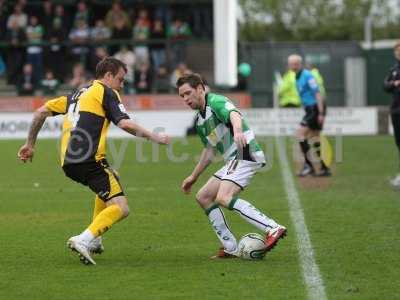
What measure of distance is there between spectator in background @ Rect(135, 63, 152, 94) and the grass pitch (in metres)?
12.9

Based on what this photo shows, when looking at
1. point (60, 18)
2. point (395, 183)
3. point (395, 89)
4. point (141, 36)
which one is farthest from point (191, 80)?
point (60, 18)

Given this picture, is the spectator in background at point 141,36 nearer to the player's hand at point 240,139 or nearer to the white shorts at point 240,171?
the white shorts at point 240,171

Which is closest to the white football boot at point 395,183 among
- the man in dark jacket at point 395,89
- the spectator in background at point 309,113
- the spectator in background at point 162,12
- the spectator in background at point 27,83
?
the man in dark jacket at point 395,89

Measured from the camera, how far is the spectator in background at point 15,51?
32.4 meters

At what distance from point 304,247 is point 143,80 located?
21.1 m

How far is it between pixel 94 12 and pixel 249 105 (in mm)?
7015

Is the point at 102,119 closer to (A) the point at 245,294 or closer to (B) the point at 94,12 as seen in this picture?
(A) the point at 245,294

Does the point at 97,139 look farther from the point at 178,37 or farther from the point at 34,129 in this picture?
the point at 178,37

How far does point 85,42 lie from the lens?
3231 centimetres

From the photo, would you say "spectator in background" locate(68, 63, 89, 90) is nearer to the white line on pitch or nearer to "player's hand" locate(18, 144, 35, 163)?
the white line on pitch

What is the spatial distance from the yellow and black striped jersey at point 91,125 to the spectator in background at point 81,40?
23482 millimetres

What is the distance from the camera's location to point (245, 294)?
7582 millimetres

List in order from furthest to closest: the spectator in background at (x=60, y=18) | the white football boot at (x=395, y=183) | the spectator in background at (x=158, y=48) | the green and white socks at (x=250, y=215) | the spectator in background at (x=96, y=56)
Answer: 1. the spectator in background at (x=60, y=18)
2. the spectator in background at (x=158, y=48)
3. the spectator in background at (x=96, y=56)
4. the white football boot at (x=395, y=183)
5. the green and white socks at (x=250, y=215)

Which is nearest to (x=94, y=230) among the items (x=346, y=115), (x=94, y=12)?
(x=346, y=115)
